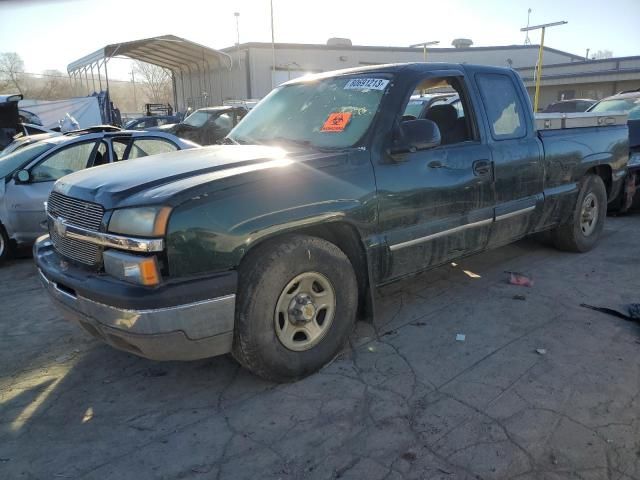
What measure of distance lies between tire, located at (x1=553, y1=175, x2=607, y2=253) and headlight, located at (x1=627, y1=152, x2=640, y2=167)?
2000 mm

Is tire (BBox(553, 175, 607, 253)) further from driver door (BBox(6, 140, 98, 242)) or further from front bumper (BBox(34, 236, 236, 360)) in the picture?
driver door (BBox(6, 140, 98, 242))

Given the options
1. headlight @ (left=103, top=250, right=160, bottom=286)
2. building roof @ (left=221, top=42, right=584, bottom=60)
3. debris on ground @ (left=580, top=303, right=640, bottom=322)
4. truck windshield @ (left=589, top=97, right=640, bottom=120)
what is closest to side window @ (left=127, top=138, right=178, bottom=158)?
headlight @ (left=103, top=250, right=160, bottom=286)

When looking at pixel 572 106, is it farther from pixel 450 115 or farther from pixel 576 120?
pixel 450 115

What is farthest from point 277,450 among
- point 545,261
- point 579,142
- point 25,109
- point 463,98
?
point 25,109

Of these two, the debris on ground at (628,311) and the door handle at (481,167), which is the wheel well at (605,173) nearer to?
the debris on ground at (628,311)

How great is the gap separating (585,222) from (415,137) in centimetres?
341

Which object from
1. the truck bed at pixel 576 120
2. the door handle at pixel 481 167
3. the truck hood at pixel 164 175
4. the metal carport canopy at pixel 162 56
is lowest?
the door handle at pixel 481 167

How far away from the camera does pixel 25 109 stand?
58.1 ft

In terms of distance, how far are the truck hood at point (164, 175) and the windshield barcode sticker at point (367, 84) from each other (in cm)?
73

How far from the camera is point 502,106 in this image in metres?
4.44

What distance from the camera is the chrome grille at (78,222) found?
111 inches

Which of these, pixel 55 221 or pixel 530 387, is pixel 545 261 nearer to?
pixel 530 387

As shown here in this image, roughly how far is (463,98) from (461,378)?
2.32 m

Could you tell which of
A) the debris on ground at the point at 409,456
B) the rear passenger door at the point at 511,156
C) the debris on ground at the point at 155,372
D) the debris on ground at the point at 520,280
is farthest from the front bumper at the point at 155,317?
the debris on ground at the point at 520,280
